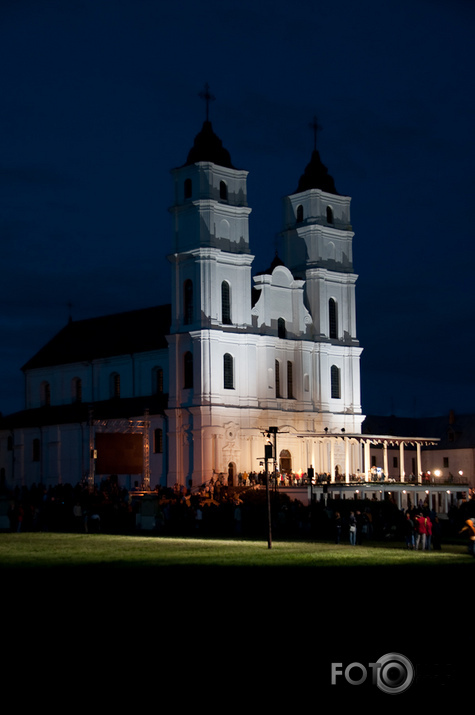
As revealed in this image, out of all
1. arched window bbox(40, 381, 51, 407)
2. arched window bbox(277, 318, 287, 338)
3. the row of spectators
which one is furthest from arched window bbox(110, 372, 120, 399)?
the row of spectators

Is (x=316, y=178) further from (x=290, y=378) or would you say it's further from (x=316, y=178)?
(x=290, y=378)

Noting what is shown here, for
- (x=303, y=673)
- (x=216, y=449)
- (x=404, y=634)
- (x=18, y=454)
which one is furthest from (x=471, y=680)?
(x=18, y=454)

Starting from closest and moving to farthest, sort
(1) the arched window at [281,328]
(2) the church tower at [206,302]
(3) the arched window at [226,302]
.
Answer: (2) the church tower at [206,302] < (3) the arched window at [226,302] < (1) the arched window at [281,328]

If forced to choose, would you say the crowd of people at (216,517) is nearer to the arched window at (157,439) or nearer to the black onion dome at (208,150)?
the arched window at (157,439)

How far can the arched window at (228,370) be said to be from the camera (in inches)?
2539

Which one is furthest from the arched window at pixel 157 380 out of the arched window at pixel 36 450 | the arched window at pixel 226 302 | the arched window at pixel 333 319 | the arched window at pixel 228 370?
the arched window at pixel 333 319

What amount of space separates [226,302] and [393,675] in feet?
183

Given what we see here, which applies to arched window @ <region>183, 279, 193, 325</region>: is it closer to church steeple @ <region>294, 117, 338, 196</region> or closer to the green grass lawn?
church steeple @ <region>294, 117, 338, 196</region>

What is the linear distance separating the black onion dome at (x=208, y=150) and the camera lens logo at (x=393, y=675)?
186 feet

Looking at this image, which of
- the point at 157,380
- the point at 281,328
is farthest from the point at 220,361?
the point at 157,380

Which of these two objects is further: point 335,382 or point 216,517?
point 335,382

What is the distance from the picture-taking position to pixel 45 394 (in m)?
79.4

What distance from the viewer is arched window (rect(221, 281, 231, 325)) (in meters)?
64.6

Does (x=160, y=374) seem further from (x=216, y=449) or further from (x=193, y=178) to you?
(x=193, y=178)
